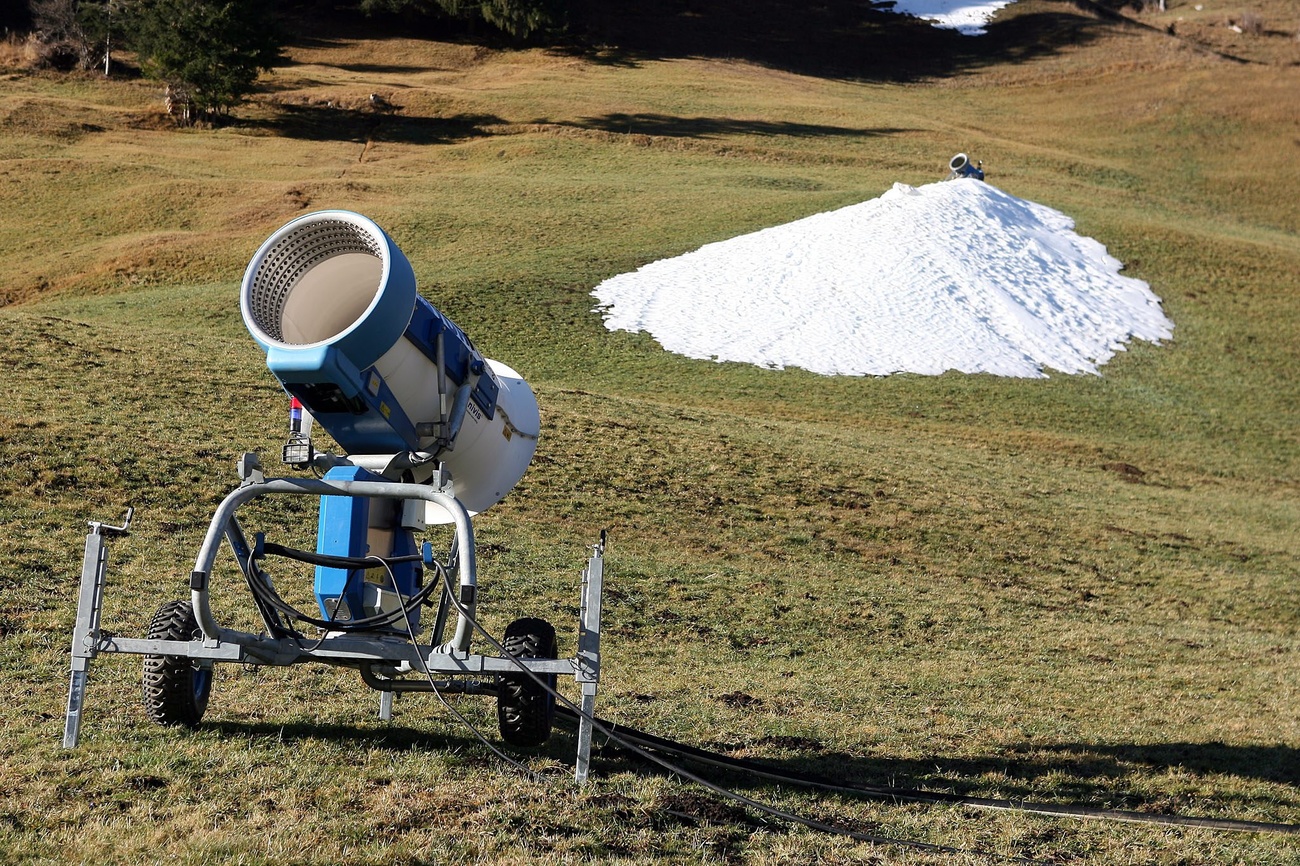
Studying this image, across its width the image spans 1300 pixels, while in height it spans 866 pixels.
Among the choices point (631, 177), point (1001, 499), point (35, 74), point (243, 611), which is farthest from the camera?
point (35, 74)

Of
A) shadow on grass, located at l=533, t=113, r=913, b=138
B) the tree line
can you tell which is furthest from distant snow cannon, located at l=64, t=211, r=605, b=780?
shadow on grass, located at l=533, t=113, r=913, b=138

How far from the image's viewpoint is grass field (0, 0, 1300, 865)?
661 centimetres

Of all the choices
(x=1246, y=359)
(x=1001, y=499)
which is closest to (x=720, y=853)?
(x=1001, y=499)

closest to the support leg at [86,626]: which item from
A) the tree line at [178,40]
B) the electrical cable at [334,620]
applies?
the electrical cable at [334,620]

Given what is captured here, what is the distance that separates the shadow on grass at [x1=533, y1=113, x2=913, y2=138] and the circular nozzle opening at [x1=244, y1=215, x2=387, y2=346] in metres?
49.8

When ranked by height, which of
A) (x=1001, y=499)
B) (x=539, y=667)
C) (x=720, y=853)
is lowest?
(x=1001, y=499)

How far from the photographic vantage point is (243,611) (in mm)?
11008

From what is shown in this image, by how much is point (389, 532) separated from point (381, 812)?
173 centimetres

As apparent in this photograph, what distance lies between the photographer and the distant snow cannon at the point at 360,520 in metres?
6.38

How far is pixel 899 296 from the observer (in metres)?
33.7

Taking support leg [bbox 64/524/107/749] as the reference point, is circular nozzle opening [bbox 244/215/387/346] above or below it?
above

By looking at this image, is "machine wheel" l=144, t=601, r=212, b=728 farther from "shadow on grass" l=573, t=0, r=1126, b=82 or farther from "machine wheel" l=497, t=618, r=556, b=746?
"shadow on grass" l=573, t=0, r=1126, b=82

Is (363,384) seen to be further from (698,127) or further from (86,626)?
(698,127)

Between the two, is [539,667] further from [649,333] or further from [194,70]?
[194,70]
